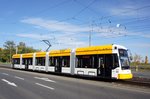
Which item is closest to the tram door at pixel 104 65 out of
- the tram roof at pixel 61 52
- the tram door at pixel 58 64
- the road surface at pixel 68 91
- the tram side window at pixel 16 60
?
the road surface at pixel 68 91

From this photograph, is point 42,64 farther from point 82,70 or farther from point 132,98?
point 132,98

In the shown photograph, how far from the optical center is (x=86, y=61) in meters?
27.7

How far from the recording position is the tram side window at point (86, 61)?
2651 cm

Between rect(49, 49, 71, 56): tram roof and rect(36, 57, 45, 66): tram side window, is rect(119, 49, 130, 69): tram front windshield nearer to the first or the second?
rect(49, 49, 71, 56): tram roof

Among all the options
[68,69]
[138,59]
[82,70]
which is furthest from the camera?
[138,59]

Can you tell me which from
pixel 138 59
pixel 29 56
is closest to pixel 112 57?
pixel 29 56

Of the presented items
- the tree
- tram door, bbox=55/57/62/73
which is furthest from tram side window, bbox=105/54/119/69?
the tree

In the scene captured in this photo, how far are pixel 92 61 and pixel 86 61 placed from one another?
117 cm

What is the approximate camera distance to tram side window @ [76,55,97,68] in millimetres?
26513

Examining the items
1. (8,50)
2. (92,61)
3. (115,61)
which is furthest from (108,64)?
(8,50)

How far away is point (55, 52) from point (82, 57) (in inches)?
289

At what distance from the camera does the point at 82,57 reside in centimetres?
2858

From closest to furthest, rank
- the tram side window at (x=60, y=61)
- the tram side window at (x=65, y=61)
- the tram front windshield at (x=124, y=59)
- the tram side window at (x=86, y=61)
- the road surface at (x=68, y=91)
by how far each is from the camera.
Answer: the road surface at (x=68, y=91)
the tram front windshield at (x=124, y=59)
the tram side window at (x=86, y=61)
the tram side window at (x=65, y=61)
the tram side window at (x=60, y=61)

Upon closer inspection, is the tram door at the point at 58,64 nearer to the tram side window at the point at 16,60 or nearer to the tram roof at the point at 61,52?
the tram roof at the point at 61,52
